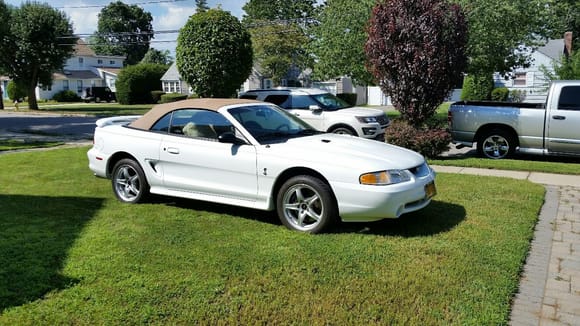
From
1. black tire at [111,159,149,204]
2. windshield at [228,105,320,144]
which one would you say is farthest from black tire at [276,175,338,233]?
black tire at [111,159,149,204]

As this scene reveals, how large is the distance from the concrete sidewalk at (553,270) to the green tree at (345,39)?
12547 millimetres

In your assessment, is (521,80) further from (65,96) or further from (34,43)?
(65,96)

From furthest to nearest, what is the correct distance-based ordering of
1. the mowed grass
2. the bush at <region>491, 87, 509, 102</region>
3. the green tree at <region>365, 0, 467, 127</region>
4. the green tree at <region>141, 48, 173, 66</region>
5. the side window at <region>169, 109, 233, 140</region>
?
the green tree at <region>141, 48, 173, 66</region>
the bush at <region>491, 87, 509, 102</region>
the green tree at <region>365, 0, 467, 127</region>
the side window at <region>169, 109, 233, 140</region>
the mowed grass

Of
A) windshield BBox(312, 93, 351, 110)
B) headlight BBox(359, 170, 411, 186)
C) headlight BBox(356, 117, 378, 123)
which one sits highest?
windshield BBox(312, 93, 351, 110)

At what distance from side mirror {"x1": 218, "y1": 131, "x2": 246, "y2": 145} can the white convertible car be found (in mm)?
12

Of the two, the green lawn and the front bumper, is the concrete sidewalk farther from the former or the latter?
the green lawn

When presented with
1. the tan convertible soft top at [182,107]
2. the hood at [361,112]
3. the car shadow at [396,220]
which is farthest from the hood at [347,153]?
the hood at [361,112]

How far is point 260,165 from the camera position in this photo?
5793mm

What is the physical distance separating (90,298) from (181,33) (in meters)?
14.9

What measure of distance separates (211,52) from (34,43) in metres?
22.4

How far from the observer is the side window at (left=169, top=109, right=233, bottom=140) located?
20.7ft

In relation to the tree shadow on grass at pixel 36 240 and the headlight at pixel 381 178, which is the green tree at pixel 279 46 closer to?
the tree shadow on grass at pixel 36 240

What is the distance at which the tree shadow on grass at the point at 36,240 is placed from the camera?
4.14m

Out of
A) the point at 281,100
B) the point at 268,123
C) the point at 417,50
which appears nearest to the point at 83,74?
the point at 281,100
